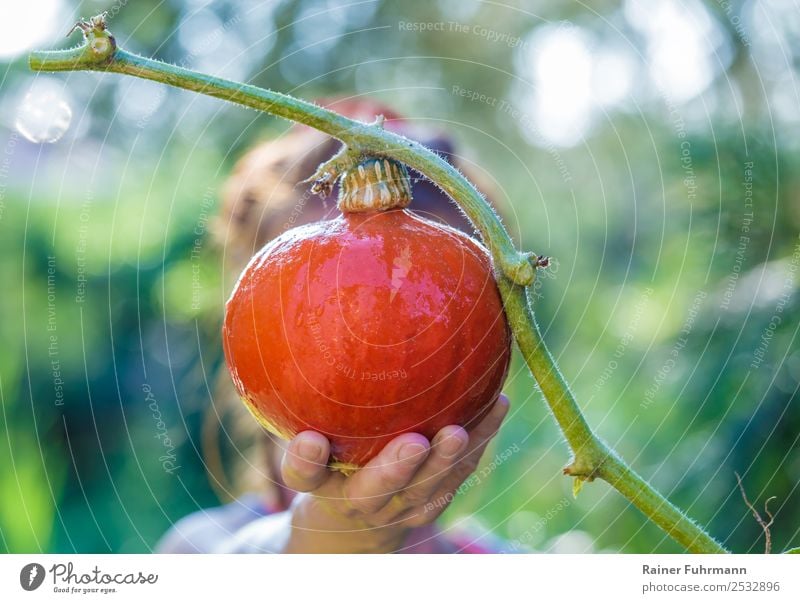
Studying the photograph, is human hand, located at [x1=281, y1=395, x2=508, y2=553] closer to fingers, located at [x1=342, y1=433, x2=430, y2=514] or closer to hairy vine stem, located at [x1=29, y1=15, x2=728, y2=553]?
fingers, located at [x1=342, y1=433, x2=430, y2=514]

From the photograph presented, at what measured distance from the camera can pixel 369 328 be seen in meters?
0.83

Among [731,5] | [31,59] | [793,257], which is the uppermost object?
[731,5]

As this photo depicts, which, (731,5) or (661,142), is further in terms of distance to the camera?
(661,142)

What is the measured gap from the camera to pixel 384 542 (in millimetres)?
1520

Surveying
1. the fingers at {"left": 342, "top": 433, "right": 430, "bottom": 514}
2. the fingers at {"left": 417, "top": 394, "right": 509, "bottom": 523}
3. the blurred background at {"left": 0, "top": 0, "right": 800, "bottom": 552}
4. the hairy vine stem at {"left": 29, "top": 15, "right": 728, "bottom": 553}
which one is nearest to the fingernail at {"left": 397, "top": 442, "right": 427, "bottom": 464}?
the fingers at {"left": 342, "top": 433, "right": 430, "bottom": 514}

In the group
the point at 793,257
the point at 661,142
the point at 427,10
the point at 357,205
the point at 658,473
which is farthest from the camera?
the point at 661,142

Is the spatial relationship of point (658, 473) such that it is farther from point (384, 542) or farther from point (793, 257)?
point (384, 542)

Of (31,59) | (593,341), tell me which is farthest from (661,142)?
(31,59)

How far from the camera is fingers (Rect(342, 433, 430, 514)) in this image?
35.5 inches

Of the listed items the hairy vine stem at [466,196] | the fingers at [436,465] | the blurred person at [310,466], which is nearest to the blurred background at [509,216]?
the blurred person at [310,466]

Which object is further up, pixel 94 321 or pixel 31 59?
pixel 31 59

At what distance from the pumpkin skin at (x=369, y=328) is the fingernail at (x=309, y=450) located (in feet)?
0.06

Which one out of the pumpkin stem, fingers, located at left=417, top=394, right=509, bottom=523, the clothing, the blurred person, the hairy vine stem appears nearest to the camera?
the hairy vine stem

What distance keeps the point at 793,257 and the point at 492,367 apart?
48.3 inches
